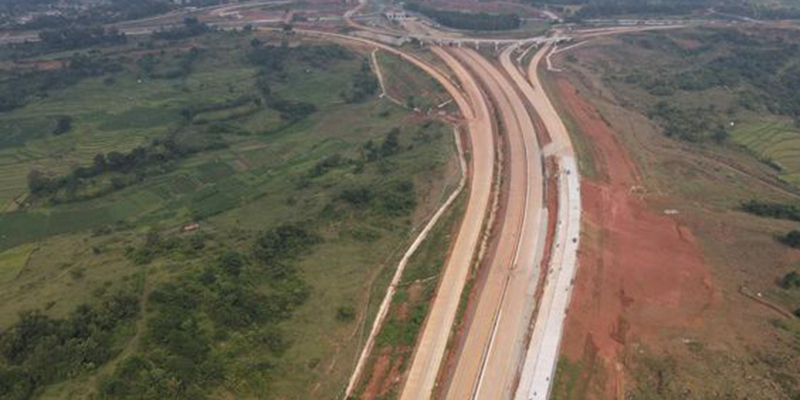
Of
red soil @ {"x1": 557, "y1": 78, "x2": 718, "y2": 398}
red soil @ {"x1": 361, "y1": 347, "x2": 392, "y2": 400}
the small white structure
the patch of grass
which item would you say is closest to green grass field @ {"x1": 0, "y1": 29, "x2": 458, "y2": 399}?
the patch of grass

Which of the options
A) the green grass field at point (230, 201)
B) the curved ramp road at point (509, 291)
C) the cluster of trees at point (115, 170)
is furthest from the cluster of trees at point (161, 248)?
the curved ramp road at point (509, 291)

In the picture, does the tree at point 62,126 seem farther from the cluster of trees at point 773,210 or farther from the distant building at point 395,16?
the cluster of trees at point 773,210

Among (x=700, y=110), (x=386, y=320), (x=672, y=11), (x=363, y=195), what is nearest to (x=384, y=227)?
(x=363, y=195)

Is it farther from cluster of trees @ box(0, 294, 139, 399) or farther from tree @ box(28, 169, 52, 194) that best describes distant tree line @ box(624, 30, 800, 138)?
tree @ box(28, 169, 52, 194)

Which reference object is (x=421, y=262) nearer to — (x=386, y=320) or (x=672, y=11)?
(x=386, y=320)

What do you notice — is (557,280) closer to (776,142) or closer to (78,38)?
(776,142)
